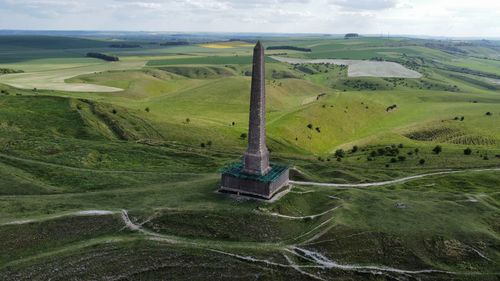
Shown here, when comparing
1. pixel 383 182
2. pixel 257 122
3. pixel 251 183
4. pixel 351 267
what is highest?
pixel 257 122

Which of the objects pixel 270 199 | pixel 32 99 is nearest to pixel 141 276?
pixel 270 199

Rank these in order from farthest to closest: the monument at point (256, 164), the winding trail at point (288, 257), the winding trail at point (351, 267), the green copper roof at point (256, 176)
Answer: the green copper roof at point (256, 176)
the monument at point (256, 164)
the winding trail at point (351, 267)
the winding trail at point (288, 257)

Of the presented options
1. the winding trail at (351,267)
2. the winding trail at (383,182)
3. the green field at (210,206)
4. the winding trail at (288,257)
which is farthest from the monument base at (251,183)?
the winding trail at (351,267)

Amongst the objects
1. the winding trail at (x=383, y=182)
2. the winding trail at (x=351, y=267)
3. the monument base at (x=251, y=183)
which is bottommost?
the winding trail at (x=383, y=182)

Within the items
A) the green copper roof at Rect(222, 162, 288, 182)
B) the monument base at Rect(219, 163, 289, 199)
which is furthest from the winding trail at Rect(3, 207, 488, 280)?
the green copper roof at Rect(222, 162, 288, 182)

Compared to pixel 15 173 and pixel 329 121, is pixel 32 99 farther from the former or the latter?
Answer: pixel 329 121

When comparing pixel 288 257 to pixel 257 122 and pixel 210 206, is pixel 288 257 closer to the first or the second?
pixel 210 206

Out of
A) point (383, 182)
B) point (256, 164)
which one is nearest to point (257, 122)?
point (256, 164)

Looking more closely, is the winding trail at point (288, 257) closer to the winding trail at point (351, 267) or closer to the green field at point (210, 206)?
the winding trail at point (351, 267)
